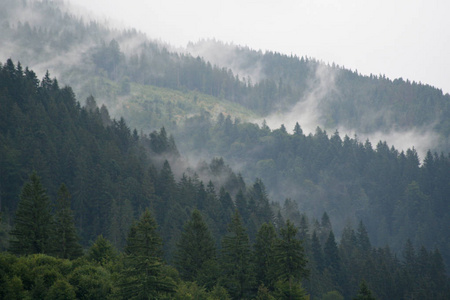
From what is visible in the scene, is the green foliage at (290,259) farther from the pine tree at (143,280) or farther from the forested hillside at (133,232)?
the pine tree at (143,280)

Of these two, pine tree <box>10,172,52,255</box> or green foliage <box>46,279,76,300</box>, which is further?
pine tree <box>10,172,52,255</box>

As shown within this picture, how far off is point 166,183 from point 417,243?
318 feet

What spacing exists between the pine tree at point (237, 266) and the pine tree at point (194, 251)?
3609 mm

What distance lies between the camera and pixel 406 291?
101 meters

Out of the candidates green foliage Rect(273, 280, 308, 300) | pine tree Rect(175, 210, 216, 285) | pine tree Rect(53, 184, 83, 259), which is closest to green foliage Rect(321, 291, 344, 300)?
pine tree Rect(175, 210, 216, 285)

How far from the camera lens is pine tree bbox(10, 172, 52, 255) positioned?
5178 centimetres

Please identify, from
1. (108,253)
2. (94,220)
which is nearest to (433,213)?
(94,220)

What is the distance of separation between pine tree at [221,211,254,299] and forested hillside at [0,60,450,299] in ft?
0.41

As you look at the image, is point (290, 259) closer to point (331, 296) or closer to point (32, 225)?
point (32, 225)

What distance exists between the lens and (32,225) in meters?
52.7

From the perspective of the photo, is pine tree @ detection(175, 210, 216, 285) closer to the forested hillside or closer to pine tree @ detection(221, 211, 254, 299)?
the forested hillside

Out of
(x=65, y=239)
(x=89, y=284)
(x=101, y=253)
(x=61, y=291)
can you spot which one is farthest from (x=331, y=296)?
(x=61, y=291)

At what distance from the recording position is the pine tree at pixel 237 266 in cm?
5481

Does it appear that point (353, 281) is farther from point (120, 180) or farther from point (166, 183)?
point (120, 180)
